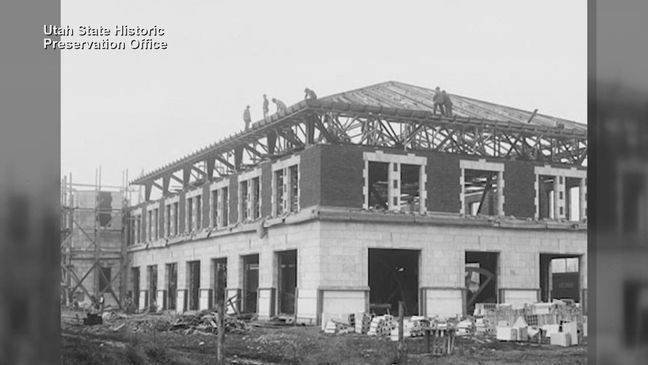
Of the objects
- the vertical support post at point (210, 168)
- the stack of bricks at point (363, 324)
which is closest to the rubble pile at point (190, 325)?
the stack of bricks at point (363, 324)

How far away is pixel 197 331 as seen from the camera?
32.7m

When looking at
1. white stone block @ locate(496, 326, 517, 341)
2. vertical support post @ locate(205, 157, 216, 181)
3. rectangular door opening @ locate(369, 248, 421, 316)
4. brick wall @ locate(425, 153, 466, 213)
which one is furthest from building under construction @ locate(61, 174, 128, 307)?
white stone block @ locate(496, 326, 517, 341)

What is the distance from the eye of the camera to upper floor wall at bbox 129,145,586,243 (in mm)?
33594

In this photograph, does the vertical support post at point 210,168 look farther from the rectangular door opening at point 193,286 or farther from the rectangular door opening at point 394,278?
the rectangular door opening at point 394,278

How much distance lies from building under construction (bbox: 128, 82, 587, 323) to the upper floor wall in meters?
0.06

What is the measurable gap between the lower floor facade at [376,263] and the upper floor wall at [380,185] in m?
0.98

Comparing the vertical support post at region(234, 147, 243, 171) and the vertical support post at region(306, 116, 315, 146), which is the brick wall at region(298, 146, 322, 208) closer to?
the vertical support post at region(306, 116, 315, 146)

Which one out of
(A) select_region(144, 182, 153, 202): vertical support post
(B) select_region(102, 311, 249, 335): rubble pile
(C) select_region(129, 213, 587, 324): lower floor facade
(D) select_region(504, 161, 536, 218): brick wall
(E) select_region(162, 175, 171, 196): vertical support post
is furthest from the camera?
(A) select_region(144, 182, 153, 202): vertical support post

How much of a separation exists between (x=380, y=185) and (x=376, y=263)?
6605 millimetres

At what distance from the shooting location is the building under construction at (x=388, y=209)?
109 ft

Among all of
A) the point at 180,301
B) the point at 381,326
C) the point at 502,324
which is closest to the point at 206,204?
Result: the point at 180,301
